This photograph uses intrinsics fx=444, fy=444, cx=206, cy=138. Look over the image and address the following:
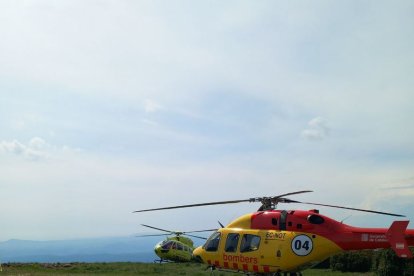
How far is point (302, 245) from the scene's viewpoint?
55.2 ft

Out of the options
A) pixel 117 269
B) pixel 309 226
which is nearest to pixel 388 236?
pixel 309 226

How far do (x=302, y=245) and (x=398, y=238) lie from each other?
3.38m

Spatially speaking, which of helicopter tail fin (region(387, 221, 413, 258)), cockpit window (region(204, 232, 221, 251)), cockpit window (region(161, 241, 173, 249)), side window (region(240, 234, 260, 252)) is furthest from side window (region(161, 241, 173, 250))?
helicopter tail fin (region(387, 221, 413, 258))

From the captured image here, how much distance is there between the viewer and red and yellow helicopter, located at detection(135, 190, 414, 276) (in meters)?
16.1

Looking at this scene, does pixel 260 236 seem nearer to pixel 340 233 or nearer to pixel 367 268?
pixel 340 233

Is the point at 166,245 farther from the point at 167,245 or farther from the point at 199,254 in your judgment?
the point at 199,254

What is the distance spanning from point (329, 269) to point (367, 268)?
3593 millimetres

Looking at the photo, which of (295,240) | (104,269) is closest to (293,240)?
(295,240)

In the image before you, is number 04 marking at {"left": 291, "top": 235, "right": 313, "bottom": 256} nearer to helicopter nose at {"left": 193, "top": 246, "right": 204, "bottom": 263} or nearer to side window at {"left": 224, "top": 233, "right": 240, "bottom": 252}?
side window at {"left": 224, "top": 233, "right": 240, "bottom": 252}

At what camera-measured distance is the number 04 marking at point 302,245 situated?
55.0 feet

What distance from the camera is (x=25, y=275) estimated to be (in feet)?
84.0

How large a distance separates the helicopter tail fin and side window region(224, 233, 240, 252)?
236 inches

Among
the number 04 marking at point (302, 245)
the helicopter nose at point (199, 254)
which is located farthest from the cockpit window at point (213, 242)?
the number 04 marking at point (302, 245)

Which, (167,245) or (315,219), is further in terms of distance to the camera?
(167,245)
